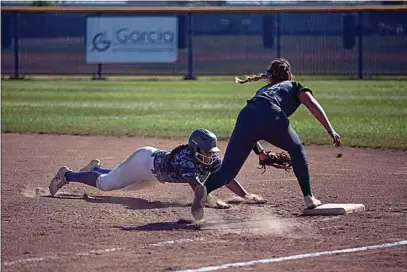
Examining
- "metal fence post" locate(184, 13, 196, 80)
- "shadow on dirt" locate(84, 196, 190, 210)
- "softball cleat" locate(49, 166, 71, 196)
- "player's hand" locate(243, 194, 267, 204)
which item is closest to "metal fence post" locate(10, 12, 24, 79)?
"metal fence post" locate(184, 13, 196, 80)

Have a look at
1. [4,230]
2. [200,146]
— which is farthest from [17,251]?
[200,146]

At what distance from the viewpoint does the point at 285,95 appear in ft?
26.6

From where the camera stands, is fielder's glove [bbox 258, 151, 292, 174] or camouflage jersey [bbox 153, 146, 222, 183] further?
fielder's glove [bbox 258, 151, 292, 174]

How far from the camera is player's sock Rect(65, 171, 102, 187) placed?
9.17 metres

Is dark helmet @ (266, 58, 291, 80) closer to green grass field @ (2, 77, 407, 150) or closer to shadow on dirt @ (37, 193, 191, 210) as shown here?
shadow on dirt @ (37, 193, 191, 210)

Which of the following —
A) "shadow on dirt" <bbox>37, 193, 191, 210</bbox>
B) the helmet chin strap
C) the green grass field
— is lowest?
the green grass field

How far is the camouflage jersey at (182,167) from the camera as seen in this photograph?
7961 millimetres

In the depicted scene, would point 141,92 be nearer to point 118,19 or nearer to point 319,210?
point 118,19

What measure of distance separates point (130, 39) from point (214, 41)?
2697 mm

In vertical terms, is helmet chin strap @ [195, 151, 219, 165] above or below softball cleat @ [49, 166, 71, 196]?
above

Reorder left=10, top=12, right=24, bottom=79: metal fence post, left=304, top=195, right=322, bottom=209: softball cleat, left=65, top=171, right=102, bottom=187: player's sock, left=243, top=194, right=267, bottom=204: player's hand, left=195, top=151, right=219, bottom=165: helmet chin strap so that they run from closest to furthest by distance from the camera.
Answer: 1. left=195, top=151, right=219, bottom=165: helmet chin strap
2. left=304, top=195, right=322, bottom=209: softball cleat
3. left=243, top=194, right=267, bottom=204: player's hand
4. left=65, top=171, right=102, bottom=187: player's sock
5. left=10, top=12, right=24, bottom=79: metal fence post

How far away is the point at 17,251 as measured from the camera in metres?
6.60

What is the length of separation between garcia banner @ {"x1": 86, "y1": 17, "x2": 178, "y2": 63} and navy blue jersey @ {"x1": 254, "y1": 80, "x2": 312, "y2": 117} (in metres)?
21.5

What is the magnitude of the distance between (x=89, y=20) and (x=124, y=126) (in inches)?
516
